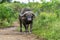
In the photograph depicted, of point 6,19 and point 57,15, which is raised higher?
point 57,15

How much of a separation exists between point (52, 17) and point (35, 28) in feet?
4.87

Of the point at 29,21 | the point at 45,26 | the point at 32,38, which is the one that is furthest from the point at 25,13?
the point at 32,38

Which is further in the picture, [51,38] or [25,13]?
[25,13]

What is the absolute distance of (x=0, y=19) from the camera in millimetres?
22734

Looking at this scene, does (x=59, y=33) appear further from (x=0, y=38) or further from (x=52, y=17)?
(x=52, y=17)

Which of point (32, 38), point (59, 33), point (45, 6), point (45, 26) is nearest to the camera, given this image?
point (59, 33)

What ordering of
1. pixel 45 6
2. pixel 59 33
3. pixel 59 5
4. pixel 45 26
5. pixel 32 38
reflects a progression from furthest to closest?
pixel 45 6
pixel 59 5
pixel 45 26
pixel 32 38
pixel 59 33

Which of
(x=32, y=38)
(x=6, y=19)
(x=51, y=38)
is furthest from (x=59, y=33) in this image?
(x=6, y=19)

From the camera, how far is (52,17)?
16328 mm

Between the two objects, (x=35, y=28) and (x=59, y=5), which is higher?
(x=59, y=5)

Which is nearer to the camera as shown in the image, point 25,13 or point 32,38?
point 32,38

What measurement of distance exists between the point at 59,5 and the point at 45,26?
205cm

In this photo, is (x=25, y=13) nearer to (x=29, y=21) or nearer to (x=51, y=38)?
(x=29, y=21)

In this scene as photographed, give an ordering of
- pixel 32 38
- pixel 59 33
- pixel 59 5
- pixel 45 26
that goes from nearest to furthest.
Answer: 1. pixel 59 33
2. pixel 32 38
3. pixel 45 26
4. pixel 59 5
